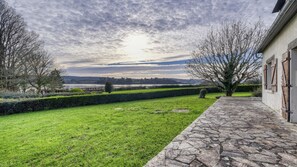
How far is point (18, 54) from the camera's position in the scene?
61.4 feet

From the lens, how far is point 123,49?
14.0 meters

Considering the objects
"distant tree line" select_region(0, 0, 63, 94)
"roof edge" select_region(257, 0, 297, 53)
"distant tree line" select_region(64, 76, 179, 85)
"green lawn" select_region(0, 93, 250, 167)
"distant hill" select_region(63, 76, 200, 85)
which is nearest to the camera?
"green lawn" select_region(0, 93, 250, 167)

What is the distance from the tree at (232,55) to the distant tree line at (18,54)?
1711 cm

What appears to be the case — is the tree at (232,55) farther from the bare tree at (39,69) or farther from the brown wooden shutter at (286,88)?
the bare tree at (39,69)

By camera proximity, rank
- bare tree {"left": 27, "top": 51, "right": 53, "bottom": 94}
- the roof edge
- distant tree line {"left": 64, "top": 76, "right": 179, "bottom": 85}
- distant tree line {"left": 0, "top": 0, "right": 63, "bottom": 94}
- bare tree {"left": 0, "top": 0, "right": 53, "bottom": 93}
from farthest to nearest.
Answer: distant tree line {"left": 64, "top": 76, "right": 179, "bottom": 85} < bare tree {"left": 27, "top": 51, "right": 53, "bottom": 94} < distant tree line {"left": 0, "top": 0, "right": 63, "bottom": 94} < bare tree {"left": 0, "top": 0, "right": 53, "bottom": 93} < the roof edge

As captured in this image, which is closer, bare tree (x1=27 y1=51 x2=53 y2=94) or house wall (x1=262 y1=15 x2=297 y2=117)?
house wall (x1=262 y1=15 x2=297 y2=117)

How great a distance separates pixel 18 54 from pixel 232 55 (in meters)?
20.0

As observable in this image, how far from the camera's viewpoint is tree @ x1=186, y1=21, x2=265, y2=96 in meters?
15.1

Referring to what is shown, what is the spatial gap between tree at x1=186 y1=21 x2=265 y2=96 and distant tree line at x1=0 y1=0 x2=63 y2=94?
56.1ft

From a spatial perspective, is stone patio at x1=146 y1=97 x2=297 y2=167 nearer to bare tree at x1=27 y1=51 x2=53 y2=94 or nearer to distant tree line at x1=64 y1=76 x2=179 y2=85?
bare tree at x1=27 y1=51 x2=53 y2=94

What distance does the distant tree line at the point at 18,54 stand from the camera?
57.0 feet

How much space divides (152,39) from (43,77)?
15835 millimetres


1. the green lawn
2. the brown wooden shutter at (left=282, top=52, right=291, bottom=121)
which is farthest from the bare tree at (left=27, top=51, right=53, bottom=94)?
the brown wooden shutter at (left=282, top=52, right=291, bottom=121)

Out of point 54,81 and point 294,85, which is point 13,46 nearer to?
point 54,81
